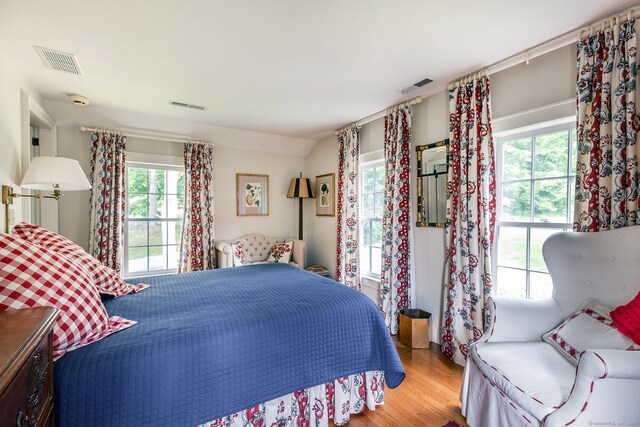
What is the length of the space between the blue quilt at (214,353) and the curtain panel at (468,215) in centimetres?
100

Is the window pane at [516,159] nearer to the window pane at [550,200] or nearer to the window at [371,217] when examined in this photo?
the window pane at [550,200]

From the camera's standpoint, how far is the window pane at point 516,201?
90.4 inches

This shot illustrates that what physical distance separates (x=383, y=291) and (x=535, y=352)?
177 centimetres

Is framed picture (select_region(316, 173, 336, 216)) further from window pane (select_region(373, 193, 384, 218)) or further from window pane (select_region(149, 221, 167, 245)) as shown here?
window pane (select_region(149, 221, 167, 245))

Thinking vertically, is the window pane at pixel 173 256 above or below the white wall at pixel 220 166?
below

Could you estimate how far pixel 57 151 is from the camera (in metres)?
3.36

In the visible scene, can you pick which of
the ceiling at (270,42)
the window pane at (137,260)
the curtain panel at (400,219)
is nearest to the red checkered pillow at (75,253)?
the ceiling at (270,42)

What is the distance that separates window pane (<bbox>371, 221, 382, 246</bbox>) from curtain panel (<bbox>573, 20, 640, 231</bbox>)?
2025 mm

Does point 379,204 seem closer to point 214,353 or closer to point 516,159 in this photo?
point 516,159

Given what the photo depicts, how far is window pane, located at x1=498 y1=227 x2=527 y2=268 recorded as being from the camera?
2316mm

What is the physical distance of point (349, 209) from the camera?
152 inches

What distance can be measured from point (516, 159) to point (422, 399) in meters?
1.95

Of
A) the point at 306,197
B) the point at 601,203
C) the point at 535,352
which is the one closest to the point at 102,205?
the point at 306,197

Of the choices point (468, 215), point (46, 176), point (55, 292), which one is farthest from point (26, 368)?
point (468, 215)
